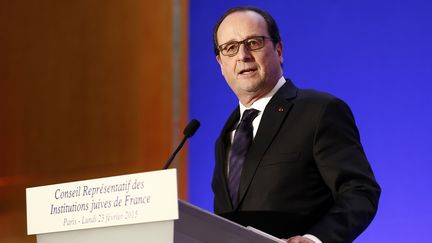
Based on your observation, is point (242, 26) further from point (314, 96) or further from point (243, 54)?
point (314, 96)

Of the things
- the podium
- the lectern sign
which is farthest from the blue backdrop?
the lectern sign

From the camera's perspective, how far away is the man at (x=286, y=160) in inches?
77.9

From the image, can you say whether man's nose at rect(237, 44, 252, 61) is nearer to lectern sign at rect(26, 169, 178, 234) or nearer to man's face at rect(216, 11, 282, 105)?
man's face at rect(216, 11, 282, 105)

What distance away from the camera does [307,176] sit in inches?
81.2

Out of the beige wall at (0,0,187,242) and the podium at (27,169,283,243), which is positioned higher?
the beige wall at (0,0,187,242)

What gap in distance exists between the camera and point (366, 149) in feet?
9.48

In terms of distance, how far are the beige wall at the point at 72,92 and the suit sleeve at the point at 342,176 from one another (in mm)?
1700

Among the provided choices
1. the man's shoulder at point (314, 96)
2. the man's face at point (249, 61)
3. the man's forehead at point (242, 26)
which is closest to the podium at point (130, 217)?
the man's shoulder at point (314, 96)

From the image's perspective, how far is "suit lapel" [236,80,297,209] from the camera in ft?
6.89

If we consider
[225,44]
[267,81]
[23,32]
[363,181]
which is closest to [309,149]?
[363,181]

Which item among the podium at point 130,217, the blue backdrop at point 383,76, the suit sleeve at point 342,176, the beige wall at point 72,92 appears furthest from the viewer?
the beige wall at point 72,92

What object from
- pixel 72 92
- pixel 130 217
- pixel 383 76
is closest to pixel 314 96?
pixel 383 76

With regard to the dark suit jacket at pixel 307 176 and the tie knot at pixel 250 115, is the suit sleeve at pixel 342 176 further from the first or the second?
the tie knot at pixel 250 115

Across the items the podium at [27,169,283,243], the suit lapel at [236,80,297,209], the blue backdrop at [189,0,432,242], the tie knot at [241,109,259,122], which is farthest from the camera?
the blue backdrop at [189,0,432,242]
